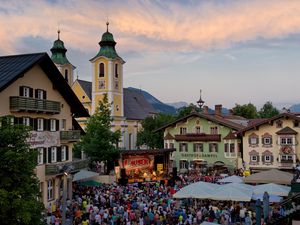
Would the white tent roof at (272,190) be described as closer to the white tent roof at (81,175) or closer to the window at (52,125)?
the white tent roof at (81,175)

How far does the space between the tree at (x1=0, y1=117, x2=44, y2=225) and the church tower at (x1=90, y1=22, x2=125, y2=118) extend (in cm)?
5982

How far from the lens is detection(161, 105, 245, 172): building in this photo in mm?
51969

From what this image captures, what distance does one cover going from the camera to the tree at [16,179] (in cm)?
1441

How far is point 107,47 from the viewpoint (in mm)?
77688

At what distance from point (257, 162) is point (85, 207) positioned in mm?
26917

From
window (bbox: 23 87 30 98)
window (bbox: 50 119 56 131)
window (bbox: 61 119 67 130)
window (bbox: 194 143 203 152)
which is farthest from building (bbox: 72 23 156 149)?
window (bbox: 23 87 30 98)

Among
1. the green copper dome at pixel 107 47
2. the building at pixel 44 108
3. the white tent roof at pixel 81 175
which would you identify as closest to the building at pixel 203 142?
the white tent roof at pixel 81 175

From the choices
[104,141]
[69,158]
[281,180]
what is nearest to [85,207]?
[69,158]

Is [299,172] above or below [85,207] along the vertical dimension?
above

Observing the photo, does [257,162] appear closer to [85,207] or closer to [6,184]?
[85,207]

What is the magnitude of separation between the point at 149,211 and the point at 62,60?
63.6 m

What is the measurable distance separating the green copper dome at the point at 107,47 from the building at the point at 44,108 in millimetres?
42168

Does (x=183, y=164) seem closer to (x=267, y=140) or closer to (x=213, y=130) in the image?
(x=213, y=130)

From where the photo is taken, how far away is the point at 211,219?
2408 cm
